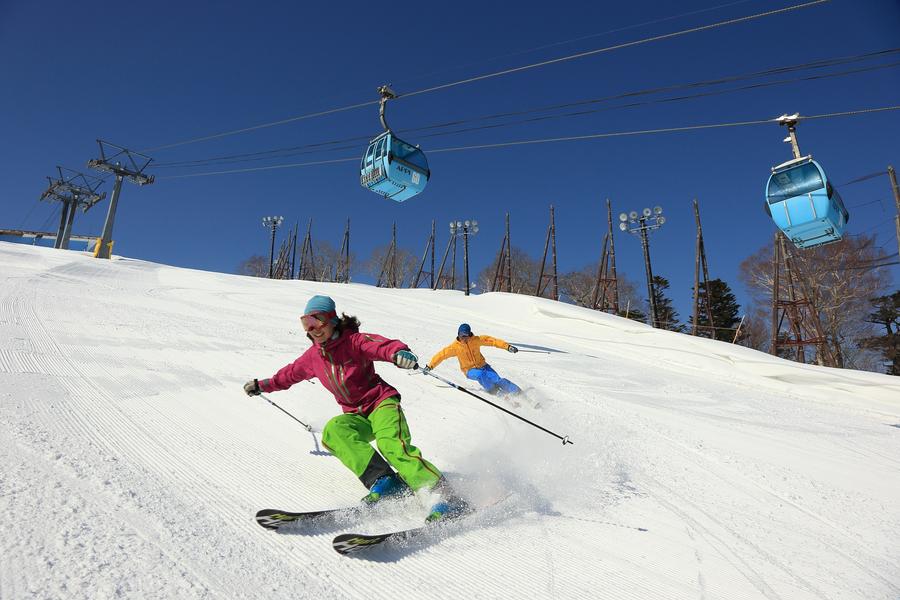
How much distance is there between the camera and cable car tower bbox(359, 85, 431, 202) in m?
7.43

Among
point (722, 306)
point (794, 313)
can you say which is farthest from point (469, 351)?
point (722, 306)

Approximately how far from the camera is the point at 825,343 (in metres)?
21.5

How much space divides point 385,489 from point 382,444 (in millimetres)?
258

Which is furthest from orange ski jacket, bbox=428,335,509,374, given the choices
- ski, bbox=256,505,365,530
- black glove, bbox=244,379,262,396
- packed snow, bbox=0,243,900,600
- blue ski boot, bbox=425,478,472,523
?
ski, bbox=256,505,365,530

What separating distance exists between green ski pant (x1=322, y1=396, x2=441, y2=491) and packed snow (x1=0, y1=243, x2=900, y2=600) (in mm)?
190

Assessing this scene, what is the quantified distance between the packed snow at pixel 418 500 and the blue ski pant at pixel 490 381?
0.36 m

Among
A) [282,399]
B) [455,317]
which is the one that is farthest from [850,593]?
[455,317]

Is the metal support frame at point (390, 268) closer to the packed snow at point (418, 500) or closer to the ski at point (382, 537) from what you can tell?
the packed snow at point (418, 500)

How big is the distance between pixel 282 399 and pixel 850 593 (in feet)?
14.4

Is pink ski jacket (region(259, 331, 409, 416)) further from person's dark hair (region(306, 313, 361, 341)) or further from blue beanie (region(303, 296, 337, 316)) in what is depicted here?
blue beanie (region(303, 296, 337, 316))

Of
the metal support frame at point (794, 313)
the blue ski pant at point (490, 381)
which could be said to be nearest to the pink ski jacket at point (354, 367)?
the blue ski pant at point (490, 381)

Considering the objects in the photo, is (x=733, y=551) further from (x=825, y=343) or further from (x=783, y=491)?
(x=825, y=343)

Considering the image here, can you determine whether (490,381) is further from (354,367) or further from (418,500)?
(418,500)

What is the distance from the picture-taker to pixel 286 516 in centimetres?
216
